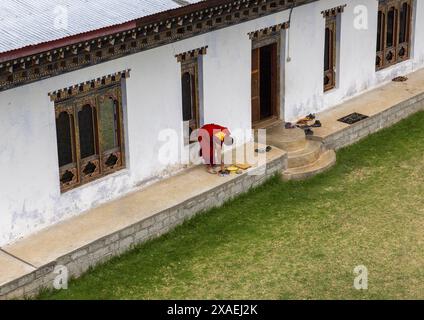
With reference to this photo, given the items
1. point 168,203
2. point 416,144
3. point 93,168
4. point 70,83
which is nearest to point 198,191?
point 168,203

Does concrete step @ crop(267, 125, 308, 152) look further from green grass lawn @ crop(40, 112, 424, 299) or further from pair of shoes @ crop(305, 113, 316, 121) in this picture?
pair of shoes @ crop(305, 113, 316, 121)

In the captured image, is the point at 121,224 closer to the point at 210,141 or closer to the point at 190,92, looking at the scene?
the point at 210,141

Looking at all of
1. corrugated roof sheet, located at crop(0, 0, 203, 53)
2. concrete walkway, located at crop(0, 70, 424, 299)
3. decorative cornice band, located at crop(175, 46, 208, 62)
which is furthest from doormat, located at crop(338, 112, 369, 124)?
corrugated roof sheet, located at crop(0, 0, 203, 53)

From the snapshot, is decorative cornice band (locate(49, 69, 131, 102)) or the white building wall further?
decorative cornice band (locate(49, 69, 131, 102))

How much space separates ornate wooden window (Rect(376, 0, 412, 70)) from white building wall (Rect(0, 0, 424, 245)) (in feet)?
1.88

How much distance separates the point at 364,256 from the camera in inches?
703

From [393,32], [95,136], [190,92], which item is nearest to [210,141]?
[190,92]

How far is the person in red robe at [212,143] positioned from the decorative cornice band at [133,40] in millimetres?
2038

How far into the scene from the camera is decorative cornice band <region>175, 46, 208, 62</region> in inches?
774

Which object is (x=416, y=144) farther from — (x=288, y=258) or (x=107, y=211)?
(x=107, y=211)

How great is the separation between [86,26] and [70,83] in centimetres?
110

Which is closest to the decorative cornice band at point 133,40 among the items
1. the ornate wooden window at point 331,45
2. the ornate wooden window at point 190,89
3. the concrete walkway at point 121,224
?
the ornate wooden window at point 190,89

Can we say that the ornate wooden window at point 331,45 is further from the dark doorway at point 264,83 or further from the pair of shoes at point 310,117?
the dark doorway at point 264,83

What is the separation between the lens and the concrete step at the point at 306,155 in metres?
21.2
